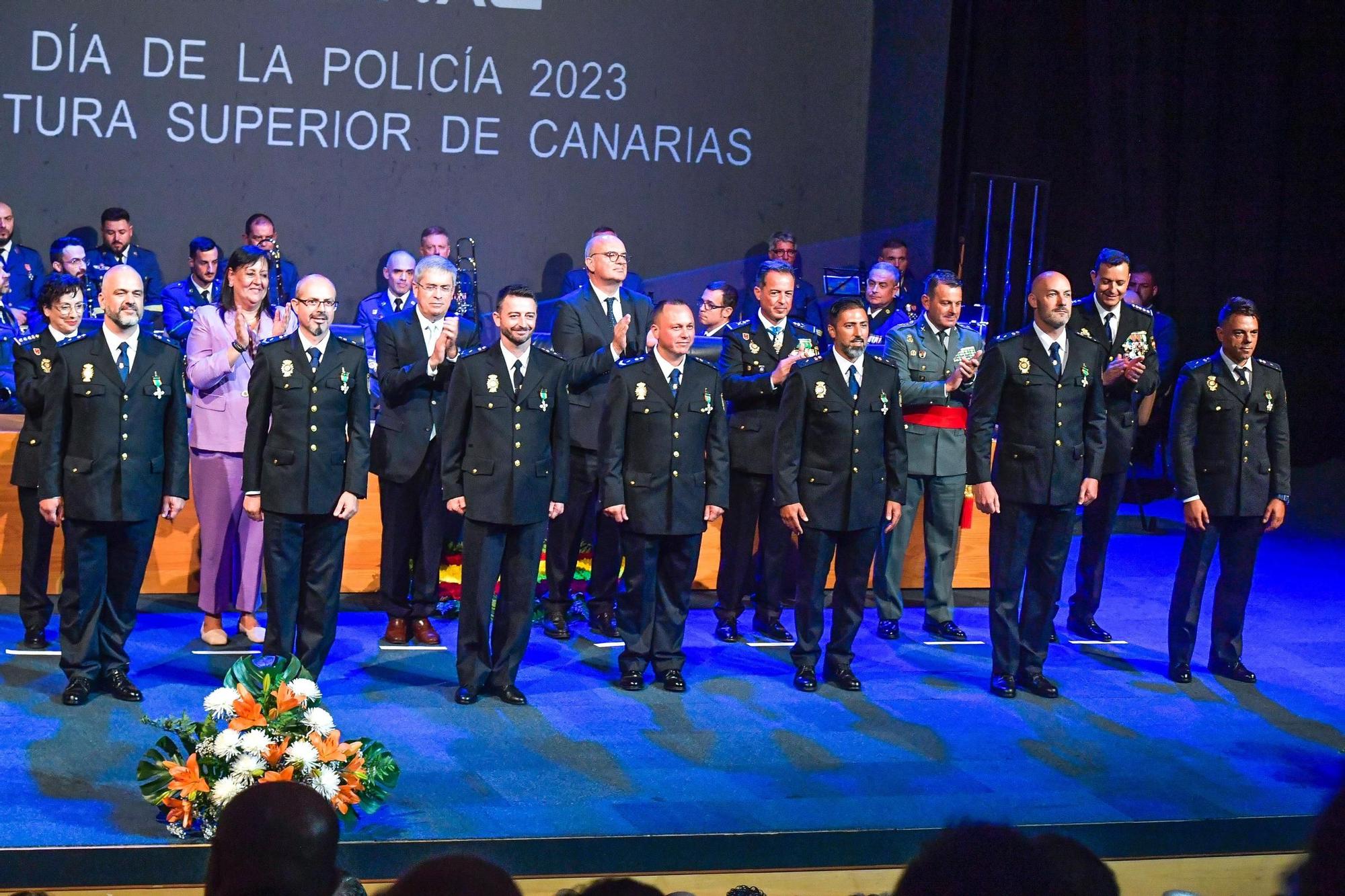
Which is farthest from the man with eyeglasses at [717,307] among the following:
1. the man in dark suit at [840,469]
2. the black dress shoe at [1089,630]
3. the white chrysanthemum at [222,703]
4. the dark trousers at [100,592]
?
the white chrysanthemum at [222,703]

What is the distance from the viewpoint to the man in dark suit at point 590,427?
6543mm

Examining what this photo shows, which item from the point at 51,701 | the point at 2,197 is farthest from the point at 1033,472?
the point at 2,197

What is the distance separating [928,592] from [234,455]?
3.04m

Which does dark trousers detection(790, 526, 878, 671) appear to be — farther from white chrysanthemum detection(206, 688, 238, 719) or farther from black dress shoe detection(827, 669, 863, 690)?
white chrysanthemum detection(206, 688, 238, 719)

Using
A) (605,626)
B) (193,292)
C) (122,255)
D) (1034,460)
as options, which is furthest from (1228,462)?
(122,255)

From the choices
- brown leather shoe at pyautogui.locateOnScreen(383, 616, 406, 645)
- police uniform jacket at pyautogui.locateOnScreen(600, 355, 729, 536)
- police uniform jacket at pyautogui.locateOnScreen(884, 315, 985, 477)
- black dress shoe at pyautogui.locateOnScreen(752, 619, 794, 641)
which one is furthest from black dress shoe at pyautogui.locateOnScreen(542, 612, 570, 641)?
police uniform jacket at pyautogui.locateOnScreen(884, 315, 985, 477)

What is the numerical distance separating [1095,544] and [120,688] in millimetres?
4074

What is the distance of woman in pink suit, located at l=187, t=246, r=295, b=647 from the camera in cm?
593

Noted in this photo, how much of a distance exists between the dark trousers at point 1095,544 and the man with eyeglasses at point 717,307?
1860 mm

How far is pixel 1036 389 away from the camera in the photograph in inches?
230

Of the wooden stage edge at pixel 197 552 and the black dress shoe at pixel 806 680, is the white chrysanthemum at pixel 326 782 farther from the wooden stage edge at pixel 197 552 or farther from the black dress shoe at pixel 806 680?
the wooden stage edge at pixel 197 552

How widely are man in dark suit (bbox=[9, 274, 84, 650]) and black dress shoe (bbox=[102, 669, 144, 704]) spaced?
65cm

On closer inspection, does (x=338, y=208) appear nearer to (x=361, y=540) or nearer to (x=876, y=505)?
(x=361, y=540)

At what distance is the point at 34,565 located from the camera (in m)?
5.91
